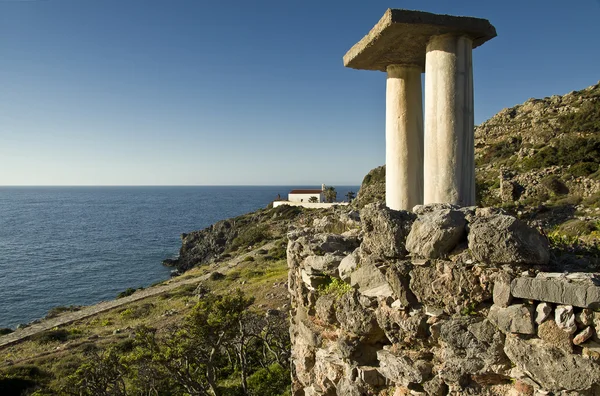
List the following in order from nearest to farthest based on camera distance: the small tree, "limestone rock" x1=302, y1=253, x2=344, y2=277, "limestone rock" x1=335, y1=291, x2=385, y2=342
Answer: "limestone rock" x1=335, y1=291, x2=385, y2=342
"limestone rock" x1=302, y1=253, x2=344, y2=277
the small tree

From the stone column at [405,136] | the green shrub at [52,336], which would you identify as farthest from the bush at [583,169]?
the green shrub at [52,336]

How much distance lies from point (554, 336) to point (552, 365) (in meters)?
0.24

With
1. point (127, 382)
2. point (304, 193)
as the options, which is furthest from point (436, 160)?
point (304, 193)

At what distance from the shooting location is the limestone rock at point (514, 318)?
11.9ft

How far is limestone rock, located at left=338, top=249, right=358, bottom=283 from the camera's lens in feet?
17.2

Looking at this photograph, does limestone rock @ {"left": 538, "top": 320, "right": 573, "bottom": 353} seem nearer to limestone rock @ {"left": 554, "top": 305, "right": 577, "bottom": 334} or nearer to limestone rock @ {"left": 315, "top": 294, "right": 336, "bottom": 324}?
limestone rock @ {"left": 554, "top": 305, "right": 577, "bottom": 334}

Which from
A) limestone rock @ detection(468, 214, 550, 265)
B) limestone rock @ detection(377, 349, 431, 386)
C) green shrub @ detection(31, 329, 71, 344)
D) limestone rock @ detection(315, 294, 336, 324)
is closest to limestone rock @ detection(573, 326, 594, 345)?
limestone rock @ detection(468, 214, 550, 265)

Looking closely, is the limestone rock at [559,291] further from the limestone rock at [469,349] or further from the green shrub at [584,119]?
the green shrub at [584,119]

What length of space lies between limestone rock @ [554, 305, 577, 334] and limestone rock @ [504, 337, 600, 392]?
0.21 metres

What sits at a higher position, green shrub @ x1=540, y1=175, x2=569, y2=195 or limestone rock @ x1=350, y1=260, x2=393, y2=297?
green shrub @ x1=540, y1=175, x2=569, y2=195

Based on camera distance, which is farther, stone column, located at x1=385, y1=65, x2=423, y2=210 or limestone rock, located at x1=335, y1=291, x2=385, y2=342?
stone column, located at x1=385, y1=65, x2=423, y2=210

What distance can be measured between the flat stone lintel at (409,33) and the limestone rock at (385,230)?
8.82 feet

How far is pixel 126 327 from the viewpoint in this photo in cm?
2669

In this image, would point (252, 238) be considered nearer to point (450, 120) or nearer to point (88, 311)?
point (88, 311)
